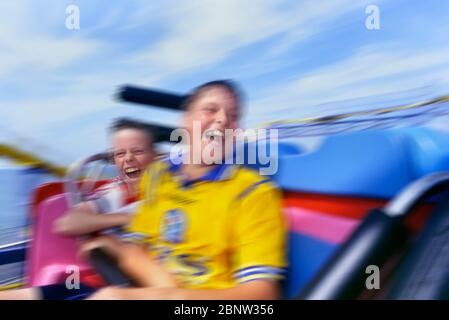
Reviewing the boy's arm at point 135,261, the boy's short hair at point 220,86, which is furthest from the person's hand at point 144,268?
the boy's short hair at point 220,86

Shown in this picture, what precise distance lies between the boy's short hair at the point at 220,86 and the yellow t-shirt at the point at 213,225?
0.18 meters

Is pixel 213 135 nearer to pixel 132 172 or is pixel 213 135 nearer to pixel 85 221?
pixel 132 172

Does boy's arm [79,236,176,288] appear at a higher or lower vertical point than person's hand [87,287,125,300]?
higher

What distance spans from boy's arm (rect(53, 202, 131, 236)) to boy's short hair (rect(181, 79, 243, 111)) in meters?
0.38

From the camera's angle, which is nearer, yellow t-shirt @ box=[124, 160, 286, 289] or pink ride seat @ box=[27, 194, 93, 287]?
yellow t-shirt @ box=[124, 160, 286, 289]

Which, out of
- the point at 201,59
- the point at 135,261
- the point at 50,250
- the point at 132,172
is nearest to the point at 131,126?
the point at 132,172

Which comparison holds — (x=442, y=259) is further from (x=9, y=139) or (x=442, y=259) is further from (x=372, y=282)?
(x=9, y=139)

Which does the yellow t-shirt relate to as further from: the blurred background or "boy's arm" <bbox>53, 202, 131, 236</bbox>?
the blurred background

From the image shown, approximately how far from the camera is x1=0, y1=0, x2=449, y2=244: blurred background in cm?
154

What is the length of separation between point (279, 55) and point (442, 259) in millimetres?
628

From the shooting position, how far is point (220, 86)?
1.61 meters

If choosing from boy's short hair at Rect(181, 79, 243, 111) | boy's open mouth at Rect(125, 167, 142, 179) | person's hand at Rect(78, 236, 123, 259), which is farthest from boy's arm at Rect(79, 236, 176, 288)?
boy's short hair at Rect(181, 79, 243, 111)

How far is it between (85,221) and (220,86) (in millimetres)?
554
